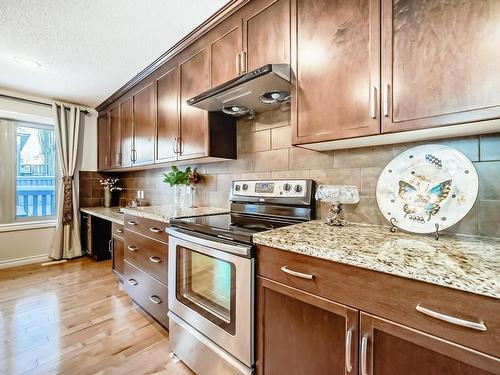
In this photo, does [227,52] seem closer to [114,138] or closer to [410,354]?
[410,354]

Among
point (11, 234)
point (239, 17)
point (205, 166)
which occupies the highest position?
point (239, 17)

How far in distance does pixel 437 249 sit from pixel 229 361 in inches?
41.8

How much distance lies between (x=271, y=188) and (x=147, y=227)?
1.04 m

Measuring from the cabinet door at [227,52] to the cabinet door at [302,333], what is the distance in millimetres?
1340

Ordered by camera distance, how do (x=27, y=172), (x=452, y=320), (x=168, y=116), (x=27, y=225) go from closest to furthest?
(x=452, y=320) < (x=168, y=116) < (x=27, y=225) < (x=27, y=172)

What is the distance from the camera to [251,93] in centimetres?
150

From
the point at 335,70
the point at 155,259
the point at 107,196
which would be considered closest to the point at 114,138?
the point at 107,196

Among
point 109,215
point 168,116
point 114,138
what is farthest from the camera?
point 114,138

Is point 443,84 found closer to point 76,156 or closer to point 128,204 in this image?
point 128,204

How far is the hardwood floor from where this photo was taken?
4.97 ft

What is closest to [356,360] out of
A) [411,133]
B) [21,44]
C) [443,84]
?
[411,133]

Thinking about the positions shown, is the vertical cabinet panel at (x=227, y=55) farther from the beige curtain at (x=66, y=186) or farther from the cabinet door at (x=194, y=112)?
the beige curtain at (x=66, y=186)

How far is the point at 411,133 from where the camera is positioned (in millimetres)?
1041

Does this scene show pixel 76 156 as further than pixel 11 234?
Yes
